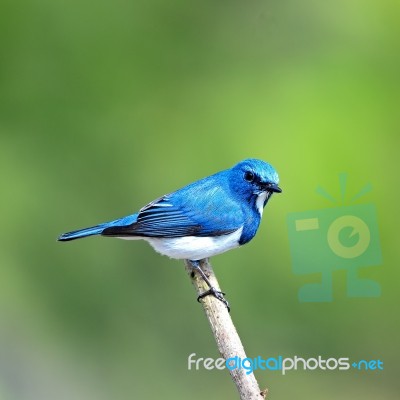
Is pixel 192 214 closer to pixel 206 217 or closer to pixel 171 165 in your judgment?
pixel 206 217

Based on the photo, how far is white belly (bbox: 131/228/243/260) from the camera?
310 centimetres

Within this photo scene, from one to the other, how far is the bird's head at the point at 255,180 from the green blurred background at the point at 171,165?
1356 millimetres

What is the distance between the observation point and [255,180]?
9.99 feet

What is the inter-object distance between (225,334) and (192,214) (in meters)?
0.58

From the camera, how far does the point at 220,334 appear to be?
279 centimetres

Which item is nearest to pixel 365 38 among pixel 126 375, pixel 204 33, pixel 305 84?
pixel 305 84

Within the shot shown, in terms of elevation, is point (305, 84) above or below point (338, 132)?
above

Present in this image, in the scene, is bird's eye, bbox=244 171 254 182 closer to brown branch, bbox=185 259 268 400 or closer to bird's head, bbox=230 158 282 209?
bird's head, bbox=230 158 282 209

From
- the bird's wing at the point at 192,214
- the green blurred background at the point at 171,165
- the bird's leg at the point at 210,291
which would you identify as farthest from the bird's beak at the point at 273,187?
the green blurred background at the point at 171,165

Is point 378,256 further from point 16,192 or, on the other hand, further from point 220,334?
point 16,192

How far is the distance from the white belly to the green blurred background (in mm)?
1357

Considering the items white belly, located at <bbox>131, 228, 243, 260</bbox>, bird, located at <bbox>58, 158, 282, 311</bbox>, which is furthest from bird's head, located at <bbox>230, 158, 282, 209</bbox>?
white belly, located at <bbox>131, 228, 243, 260</bbox>

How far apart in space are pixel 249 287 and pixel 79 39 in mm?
2034

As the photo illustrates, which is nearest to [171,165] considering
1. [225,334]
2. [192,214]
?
[192,214]
